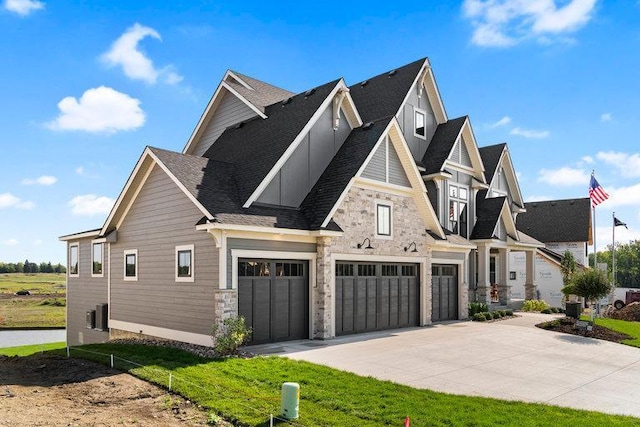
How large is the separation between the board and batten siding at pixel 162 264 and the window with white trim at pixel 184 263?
0.58 ft

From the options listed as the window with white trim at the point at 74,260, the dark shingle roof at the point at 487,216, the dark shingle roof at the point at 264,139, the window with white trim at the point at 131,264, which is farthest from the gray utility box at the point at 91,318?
the dark shingle roof at the point at 487,216

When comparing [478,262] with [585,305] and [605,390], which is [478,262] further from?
[605,390]

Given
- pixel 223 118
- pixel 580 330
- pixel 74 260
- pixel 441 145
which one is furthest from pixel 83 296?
pixel 580 330

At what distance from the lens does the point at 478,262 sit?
2803cm

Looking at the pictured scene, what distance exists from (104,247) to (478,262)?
18.8 m

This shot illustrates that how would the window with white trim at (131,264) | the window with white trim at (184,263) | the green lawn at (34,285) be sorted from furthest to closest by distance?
the green lawn at (34,285)
the window with white trim at (131,264)
the window with white trim at (184,263)

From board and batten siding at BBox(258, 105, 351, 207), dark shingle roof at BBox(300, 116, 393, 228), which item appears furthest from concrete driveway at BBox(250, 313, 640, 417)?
board and batten siding at BBox(258, 105, 351, 207)

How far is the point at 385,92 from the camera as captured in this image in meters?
25.7

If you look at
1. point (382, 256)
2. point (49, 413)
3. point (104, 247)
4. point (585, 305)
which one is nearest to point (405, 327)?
point (382, 256)

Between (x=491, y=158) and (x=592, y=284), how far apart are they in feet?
40.0

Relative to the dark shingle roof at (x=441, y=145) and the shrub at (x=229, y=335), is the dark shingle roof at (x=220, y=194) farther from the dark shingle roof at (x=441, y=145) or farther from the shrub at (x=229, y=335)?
the dark shingle roof at (x=441, y=145)

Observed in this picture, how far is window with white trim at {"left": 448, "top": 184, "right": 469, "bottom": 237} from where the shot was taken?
1035 inches

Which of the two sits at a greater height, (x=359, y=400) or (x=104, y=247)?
(x=104, y=247)

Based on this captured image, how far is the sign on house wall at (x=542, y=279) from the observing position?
121 feet
